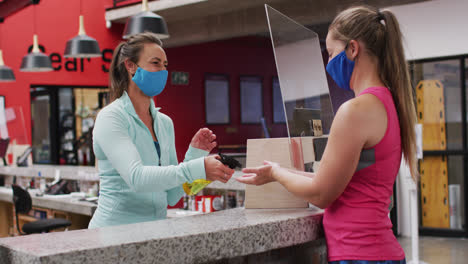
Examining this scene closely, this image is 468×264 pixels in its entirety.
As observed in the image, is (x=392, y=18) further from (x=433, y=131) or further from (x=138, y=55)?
(x=433, y=131)

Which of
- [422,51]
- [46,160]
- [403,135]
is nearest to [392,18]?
[403,135]

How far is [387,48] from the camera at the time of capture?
61.2 inches

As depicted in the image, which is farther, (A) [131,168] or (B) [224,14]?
(B) [224,14]

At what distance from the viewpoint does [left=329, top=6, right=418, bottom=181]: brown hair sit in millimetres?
1540

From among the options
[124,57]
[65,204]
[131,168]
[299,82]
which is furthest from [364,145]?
[65,204]

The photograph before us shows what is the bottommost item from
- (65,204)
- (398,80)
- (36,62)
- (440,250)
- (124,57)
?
(440,250)

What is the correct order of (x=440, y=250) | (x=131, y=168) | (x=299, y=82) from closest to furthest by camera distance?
(x=131, y=168), (x=299, y=82), (x=440, y=250)

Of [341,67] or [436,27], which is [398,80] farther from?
[436,27]

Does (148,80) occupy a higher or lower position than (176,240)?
higher

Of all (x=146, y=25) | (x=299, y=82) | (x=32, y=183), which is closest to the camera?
(x=299, y=82)

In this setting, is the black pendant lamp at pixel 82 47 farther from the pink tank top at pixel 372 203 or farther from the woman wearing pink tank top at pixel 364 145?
the pink tank top at pixel 372 203

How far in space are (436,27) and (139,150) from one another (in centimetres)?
588

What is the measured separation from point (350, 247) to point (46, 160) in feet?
29.8

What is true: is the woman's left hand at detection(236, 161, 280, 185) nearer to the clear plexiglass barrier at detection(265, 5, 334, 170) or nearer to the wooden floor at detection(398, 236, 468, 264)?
the clear plexiglass barrier at detection(265, 5, 334, 170)
